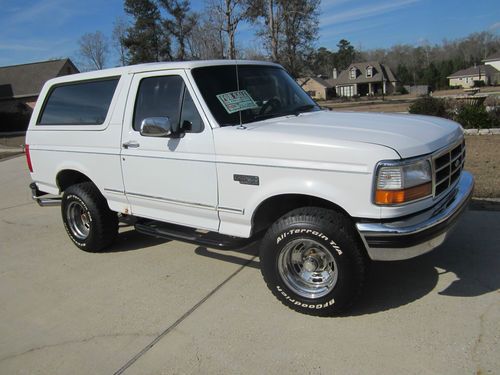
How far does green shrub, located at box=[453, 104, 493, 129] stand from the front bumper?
469 inches

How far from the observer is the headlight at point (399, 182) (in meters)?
3.22

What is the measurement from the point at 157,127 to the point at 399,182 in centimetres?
213

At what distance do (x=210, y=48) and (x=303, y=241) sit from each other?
1328 inches

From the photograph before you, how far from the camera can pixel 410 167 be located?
10.8ft

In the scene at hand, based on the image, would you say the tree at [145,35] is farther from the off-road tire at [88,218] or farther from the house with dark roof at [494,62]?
the house with dark roof at [494,62]

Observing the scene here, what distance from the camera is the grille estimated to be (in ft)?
11.7

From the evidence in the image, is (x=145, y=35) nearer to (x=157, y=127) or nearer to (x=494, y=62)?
(x=157, y=127)

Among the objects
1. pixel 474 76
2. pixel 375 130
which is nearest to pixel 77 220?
pixel 375 130

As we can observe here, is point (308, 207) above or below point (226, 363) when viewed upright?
above

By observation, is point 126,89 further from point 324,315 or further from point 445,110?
point 445,110

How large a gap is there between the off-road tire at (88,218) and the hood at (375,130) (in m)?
2.32

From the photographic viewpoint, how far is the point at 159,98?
4574 mm

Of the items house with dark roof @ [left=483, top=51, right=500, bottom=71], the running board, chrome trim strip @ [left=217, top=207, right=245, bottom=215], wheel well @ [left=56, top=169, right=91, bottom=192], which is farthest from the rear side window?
house with dark roof @ [left=483, top=51, right=500, bottom=71]

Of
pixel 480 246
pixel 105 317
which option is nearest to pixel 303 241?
pixel 105 317
